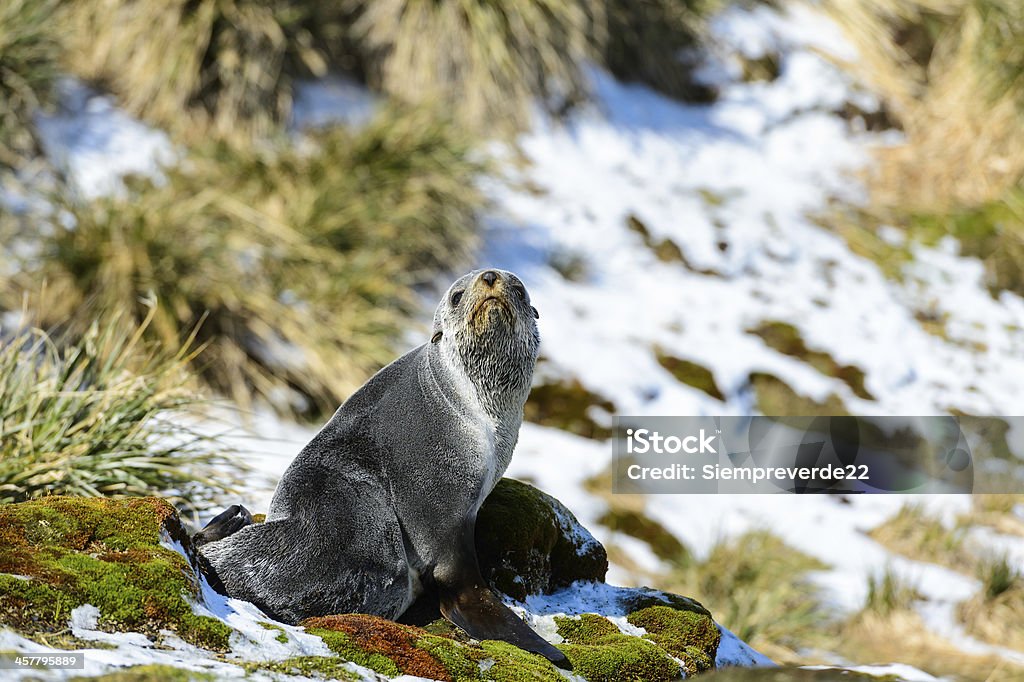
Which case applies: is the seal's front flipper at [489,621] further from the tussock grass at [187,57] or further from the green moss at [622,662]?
the tussock grass at [187,57]

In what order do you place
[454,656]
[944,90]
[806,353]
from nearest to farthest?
1. [454,656]
2. [806,353]
3. [944,90]

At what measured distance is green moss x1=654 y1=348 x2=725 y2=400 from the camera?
7785mm

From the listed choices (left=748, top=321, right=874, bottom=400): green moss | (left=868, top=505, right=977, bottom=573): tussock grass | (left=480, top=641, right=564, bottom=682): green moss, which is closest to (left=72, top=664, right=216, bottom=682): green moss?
(left=480, top=641, right=564, bottom=682): green moss

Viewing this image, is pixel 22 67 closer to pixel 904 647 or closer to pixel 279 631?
pixel 279 631

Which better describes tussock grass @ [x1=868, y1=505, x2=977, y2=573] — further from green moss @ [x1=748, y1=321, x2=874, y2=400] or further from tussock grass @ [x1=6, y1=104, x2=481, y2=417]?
tussock grass @ [x1=6, y1=104, x2=481, y2=417]

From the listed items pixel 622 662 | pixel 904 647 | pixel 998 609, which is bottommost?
pixel 904 647

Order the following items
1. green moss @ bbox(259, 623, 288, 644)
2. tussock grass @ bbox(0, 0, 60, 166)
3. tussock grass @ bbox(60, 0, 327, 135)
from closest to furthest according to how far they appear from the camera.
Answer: green moss @ bbox(259, 623, 288, 644) → tussock grass @ bbox(0, 0, 60, 166) → tussock grass @ bbox(60, 0, 327, 135)

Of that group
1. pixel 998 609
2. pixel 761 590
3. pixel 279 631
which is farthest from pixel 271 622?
pixel 998 609

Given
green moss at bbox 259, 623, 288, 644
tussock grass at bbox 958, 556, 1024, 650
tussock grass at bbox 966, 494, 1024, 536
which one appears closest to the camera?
green moss at bbox 259, 623, 288, 644

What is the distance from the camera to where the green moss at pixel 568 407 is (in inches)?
283

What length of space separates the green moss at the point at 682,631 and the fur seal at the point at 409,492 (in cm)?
65

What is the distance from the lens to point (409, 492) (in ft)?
10.7

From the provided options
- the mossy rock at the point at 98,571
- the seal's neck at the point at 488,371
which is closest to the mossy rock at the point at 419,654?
the mossy rock at the point at 98,571

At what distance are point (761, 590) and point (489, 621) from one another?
3.54m
